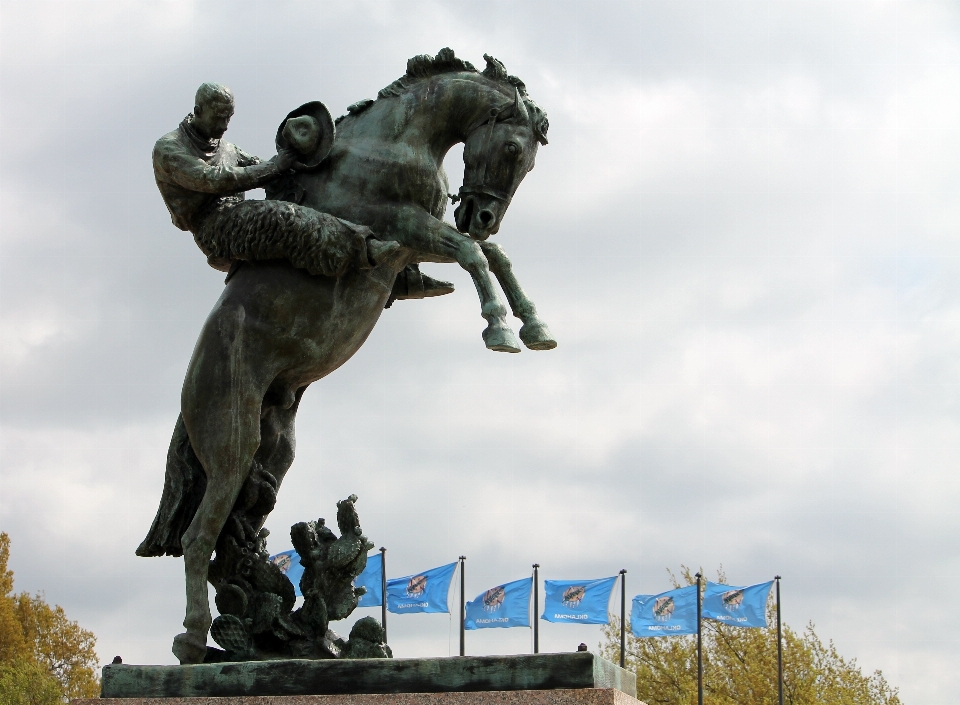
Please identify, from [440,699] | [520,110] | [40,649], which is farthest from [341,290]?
[40,649]

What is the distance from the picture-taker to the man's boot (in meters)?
9.17

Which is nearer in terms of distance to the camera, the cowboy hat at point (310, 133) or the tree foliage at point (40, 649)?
the cowboy hat at point (310, 133)

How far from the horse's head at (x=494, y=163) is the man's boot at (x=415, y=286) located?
0.60 m

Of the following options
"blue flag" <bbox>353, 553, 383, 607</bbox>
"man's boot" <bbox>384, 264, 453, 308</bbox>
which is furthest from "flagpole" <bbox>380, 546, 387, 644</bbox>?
"man's boot" <bbox>384, 264, 453, 308</bbox>

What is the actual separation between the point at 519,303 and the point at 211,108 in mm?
2514

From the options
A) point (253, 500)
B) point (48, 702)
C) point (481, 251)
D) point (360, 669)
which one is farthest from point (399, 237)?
point (48, 702)

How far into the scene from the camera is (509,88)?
883 centimetres

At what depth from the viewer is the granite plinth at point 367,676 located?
7.01m

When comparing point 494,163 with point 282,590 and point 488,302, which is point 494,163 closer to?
point 488,302

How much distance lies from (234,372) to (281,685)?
6.73 feet

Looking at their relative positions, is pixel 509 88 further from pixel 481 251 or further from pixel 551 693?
pixel 551 693

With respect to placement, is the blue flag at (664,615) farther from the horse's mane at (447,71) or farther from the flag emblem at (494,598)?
the horse's mane at (447,71)

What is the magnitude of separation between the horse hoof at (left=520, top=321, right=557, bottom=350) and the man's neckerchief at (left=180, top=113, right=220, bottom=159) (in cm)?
252

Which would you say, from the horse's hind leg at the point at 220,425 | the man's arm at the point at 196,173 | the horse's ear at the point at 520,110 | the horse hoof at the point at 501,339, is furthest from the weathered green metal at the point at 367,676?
the horse's ear at the point at 520,110
